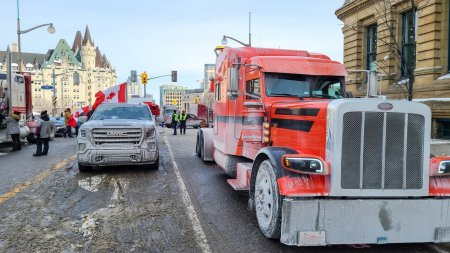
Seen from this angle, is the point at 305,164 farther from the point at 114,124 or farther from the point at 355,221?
the point at 114,124

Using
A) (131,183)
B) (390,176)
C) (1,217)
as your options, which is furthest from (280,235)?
(131,183)

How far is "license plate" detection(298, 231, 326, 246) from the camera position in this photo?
4.27 meters

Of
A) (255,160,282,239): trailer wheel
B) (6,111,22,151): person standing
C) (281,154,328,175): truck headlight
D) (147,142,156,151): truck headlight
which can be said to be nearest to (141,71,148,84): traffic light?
(6,111,22,151): person standing

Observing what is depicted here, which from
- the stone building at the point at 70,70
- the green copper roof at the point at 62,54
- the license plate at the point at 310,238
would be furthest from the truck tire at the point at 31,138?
the green copper roof at the point at 62,54

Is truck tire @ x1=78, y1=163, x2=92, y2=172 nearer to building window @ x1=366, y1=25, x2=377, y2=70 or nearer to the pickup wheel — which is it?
the pickup wheel

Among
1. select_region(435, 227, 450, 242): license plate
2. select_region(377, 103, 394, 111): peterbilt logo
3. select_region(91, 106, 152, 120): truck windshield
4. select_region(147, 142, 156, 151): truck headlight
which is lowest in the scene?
select_region(435, 227, 450, 242): license plate

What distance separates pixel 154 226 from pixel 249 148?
7.20 ft

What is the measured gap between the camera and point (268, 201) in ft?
16.6

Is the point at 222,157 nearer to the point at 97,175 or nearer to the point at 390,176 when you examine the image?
the point at 97,175

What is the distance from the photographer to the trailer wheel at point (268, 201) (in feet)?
15.5

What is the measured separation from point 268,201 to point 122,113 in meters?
7.18

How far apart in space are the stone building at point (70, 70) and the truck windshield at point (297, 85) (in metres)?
144

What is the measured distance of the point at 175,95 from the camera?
157500 mm

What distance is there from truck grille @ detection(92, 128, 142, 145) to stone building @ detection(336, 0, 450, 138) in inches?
303
